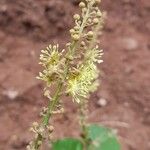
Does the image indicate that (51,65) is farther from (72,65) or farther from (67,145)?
(67,145)

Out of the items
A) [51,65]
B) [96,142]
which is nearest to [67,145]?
[96,142]

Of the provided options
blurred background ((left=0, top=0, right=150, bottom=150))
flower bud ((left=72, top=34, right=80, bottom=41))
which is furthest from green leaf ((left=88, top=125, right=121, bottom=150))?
flower bud ((left=72, top=34, right=80, bottom=41))

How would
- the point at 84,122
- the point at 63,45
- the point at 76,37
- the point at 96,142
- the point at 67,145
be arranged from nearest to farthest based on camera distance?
the point at 76,37
the point at 84,122
the point at 67,145
the point at 96,142
the point at 63,45

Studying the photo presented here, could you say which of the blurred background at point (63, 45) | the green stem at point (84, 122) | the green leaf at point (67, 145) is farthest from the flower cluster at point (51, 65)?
the blurred background at point (63, 45)

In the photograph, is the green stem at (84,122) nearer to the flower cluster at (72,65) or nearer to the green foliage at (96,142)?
the green foliage at (96,142)

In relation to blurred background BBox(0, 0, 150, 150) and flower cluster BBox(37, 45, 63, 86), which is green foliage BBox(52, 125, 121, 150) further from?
flower cluster BBox(37, 45, 63, 86)

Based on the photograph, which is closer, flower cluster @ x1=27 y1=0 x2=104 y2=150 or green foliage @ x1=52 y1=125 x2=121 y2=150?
flower cluster @ x1=27 y1=0 x2=104 y2=150
